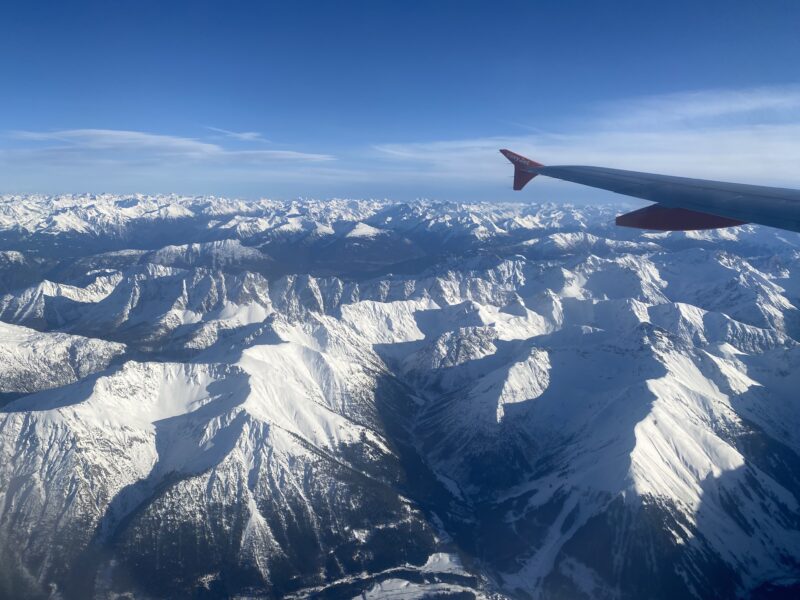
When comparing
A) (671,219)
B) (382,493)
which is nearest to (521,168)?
(671,219)

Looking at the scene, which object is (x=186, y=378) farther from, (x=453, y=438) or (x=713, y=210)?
(x=713, y=210)

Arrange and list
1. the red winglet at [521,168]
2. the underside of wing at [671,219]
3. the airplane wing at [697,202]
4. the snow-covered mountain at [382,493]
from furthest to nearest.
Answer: the snow-covered mountain at [382,493], the red winglet at [521,168], the underside of wing at [671,219], the airplane wing at [697,202]

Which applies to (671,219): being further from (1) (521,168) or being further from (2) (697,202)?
(1) (521,168)

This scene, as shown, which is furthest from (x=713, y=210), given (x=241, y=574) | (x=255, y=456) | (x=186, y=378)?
(x=186, y=378)

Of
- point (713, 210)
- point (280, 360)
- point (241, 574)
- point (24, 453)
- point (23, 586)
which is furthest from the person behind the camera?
point (280, 360)

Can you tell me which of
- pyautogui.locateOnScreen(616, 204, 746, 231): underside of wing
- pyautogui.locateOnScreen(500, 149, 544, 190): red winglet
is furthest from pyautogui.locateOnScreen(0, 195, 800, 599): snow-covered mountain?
pyautogui.locateOnScreen(616, 204, 746, 231): underside of wing

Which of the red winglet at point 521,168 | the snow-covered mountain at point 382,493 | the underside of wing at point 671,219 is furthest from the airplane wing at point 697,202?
the snow-covered mountain at point 382,493

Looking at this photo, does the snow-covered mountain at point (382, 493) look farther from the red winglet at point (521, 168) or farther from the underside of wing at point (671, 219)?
the underside of wing at point (671, 219)

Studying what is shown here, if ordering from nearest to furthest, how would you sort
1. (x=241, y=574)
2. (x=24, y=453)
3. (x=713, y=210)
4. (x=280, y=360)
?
(x=713, y=210), (x=241, y=574), (x=24, y=453), (x=280, y=360)
